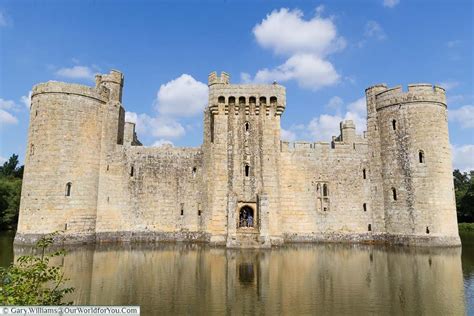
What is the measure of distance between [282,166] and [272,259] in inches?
407

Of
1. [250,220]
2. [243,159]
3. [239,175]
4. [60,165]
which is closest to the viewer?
[60,165]

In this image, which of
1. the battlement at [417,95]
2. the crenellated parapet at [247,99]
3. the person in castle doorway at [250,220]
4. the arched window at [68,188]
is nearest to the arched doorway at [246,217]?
the person in castle doorway at [250,220]

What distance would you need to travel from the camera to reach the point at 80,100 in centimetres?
2611

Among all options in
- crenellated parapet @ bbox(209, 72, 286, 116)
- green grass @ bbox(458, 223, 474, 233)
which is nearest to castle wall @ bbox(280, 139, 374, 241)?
crenellated parapet @ bbox(209, 72, 286, 116)

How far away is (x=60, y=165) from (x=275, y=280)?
58.4 ft

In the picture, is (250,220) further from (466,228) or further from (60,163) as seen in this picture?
(466,228)

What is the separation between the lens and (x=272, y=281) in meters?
13.7

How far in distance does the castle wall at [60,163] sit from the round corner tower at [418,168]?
2193 cm

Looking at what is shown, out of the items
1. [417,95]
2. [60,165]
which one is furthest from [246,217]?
[417,95]

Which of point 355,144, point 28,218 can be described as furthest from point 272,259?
point 28,218

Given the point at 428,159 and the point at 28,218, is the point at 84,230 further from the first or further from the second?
the point at 428,159

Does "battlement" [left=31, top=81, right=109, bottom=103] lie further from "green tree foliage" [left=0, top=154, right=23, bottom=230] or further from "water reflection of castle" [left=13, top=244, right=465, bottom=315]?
"green tree foliage" [left=0, top=154, right=23, bottom=230]

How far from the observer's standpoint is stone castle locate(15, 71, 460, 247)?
81.6 ft

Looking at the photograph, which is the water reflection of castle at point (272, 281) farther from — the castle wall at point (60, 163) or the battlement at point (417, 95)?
the battlement at point (417, 95)
